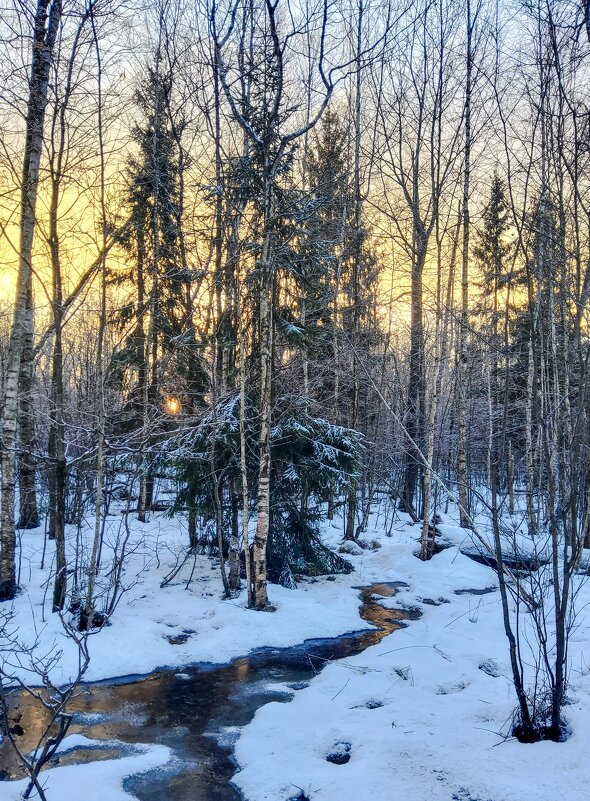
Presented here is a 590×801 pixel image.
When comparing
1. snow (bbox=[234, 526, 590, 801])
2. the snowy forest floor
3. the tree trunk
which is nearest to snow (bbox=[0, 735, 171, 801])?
the snowy forest floor

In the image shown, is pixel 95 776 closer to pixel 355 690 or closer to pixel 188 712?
pixel 188 712

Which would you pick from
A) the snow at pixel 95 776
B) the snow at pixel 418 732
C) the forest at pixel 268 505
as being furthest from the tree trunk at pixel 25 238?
the snow at pixel 418 732

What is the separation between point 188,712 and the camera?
5.96 m

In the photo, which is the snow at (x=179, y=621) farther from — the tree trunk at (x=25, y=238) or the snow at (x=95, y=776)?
the snow at (x=95, y=776)

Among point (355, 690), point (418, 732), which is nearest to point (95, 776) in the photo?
point (418, 732)

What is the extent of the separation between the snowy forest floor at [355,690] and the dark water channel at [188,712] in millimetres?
181

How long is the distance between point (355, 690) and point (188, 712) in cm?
191

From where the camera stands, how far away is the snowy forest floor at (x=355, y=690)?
13.2ft

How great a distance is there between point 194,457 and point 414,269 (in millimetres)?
7454

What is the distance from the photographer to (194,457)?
949cm

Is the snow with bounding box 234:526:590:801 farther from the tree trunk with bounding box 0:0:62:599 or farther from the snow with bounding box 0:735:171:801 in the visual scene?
the tree trunk with bounding box 0:0:62:599

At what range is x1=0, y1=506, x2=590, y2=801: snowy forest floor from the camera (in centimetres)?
404

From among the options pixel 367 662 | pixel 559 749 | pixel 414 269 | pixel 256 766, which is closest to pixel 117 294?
pixel 414 269

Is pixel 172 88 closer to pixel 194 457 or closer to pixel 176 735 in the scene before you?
pixel 194 457
